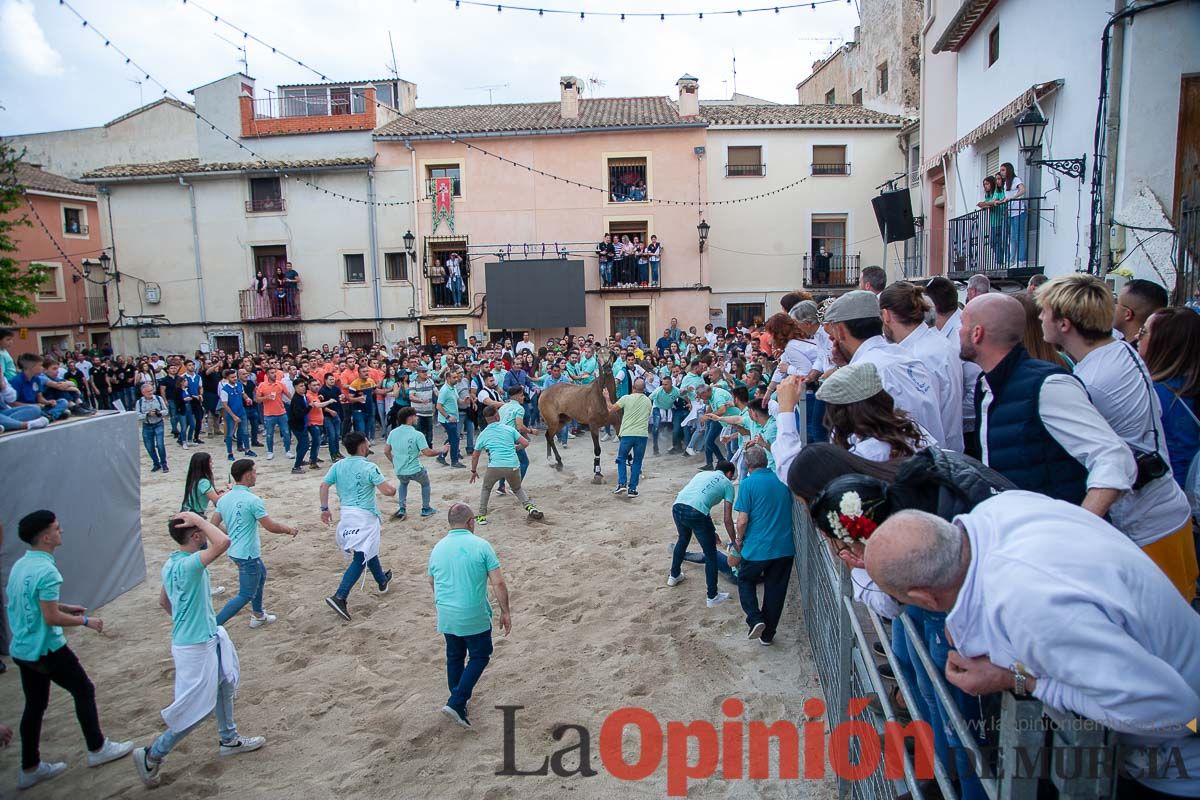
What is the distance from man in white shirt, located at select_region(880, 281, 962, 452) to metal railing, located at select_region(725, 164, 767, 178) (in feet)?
73.5

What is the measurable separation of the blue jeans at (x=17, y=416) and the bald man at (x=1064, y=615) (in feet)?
27.4

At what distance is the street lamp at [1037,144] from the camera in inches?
363

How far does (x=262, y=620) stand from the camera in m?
7.29

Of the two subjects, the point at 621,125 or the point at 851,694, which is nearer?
the point at 851,694

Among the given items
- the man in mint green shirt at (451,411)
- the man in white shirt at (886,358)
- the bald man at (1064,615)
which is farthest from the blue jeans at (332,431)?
the bald man at (1064,615)

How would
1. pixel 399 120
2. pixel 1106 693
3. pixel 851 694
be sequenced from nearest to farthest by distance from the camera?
1. pixel 1106 693
2. pixel 851 694
3. pixel 399 120

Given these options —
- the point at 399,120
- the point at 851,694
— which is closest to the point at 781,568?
the point at 851,694

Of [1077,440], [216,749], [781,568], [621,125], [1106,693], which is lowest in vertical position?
[216,749]

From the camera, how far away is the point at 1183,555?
2.97m

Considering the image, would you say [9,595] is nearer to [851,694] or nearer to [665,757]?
[665,757]

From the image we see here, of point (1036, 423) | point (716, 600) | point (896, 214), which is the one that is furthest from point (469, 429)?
point (1036, 423)

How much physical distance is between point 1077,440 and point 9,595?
6.30 meters

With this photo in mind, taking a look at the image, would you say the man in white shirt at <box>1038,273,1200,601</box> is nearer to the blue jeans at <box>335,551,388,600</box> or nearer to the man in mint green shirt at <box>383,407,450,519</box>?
the blue jeans at <box>335,551,388,600</box>

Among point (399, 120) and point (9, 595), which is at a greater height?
point (399, 120)
